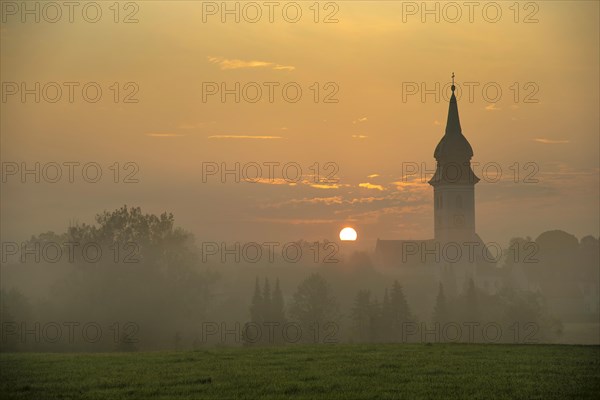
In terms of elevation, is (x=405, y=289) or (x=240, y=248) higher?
(x=240, y=248)

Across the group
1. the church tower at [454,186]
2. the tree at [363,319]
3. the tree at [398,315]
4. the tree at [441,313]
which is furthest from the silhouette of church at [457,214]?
the tree at [363,319]

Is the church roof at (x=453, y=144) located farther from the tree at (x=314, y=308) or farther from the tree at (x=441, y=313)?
the tree at (x=314, y=308)

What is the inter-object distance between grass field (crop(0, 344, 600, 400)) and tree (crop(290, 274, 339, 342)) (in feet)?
186

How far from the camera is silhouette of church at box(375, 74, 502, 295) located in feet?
501

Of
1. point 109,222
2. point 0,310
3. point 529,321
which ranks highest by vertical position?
point 109,222

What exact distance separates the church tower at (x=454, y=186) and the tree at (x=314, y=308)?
189ft

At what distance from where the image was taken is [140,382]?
1011 inches

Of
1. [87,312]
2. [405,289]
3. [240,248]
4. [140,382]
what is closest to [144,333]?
[87,312]

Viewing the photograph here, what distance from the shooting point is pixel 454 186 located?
15362 cm

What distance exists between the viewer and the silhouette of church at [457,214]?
15275cm

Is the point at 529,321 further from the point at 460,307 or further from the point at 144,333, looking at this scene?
the point at 144,333

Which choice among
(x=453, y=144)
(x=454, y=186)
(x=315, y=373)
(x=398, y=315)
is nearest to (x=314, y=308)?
(x=398, y=315)

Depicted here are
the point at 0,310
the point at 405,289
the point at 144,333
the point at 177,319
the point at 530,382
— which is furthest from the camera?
the point at 405,289

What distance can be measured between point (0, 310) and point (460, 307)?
7201 centimetres
